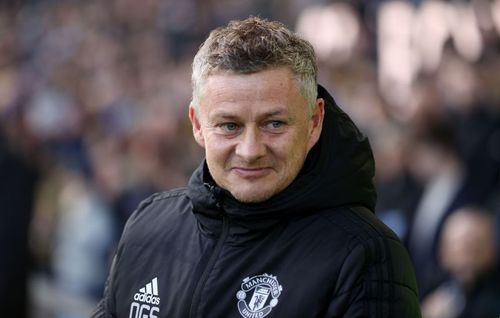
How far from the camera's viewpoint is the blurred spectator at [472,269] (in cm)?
540

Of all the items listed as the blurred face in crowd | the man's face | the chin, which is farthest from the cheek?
the blurred face in crowd

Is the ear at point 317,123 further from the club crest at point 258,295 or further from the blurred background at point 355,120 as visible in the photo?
the blurred background at point 355,120

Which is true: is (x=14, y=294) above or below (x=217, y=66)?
below

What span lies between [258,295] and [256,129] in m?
0.44

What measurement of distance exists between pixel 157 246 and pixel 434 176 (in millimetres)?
3120

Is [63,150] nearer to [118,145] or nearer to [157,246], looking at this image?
[118,145]

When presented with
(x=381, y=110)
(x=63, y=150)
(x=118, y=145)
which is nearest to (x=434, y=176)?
(x=381, y=110)

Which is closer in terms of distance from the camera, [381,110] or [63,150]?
[381,110]

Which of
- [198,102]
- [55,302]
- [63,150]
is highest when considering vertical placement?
[198,102]

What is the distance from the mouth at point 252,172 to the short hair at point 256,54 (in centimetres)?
21

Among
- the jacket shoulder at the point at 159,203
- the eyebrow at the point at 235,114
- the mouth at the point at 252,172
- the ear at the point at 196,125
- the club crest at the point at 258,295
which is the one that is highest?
the eyebrow at the point at 235,114

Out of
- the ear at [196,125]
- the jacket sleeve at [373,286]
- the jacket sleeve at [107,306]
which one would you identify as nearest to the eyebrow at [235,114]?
the ear at [196,125]

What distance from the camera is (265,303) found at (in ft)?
10.0

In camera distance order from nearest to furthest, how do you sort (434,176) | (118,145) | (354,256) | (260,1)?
1. (354,256)
2. (434,176)
3. (118,145)
4. (260,1)
